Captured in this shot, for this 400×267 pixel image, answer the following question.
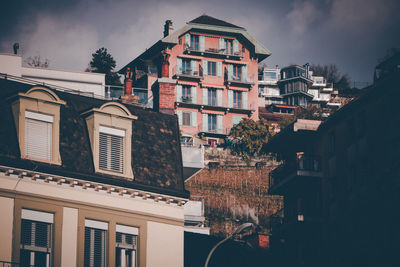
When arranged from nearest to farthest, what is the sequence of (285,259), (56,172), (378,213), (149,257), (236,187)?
(56,172), (149,257), (378,213), (285,259), (236,187)

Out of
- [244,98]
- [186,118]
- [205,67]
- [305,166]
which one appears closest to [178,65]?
[205,67]

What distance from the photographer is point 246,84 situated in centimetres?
9656

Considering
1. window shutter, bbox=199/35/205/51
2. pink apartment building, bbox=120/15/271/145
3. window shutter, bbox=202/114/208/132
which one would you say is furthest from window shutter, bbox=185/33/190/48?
window shutter, bbox=202/114/208/132

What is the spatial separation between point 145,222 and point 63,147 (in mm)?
3556

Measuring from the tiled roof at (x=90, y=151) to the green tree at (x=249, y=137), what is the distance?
5431 cm

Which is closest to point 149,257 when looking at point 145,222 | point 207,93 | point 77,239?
point 145,222

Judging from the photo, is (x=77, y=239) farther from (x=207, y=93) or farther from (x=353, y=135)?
(x=207, y=93)

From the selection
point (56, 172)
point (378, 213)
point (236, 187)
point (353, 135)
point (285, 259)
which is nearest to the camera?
point (56, 172)

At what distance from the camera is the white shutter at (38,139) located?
84.0 feet

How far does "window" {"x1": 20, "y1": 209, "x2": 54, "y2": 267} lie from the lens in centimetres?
2428

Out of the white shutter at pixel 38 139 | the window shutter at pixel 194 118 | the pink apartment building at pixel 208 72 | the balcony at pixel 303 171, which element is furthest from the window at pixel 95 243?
the window shutter at pixel 194 118

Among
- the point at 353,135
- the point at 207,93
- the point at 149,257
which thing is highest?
the point at 207,93

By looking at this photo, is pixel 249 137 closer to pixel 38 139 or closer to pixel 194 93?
pixel 194 93

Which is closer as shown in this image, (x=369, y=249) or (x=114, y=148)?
(x=114, y=148)
